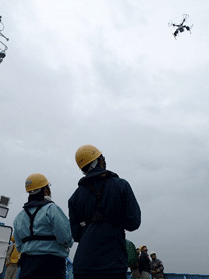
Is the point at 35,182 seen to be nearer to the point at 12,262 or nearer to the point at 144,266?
the point at 12,262

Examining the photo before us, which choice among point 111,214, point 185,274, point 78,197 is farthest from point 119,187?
point 185,274

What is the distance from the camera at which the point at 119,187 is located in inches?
99.0

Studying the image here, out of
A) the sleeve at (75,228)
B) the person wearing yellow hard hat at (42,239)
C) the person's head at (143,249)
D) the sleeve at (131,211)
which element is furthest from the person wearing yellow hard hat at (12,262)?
the sleeve at (131,211)

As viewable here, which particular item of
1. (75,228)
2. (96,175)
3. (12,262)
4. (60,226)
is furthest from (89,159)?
(12,262)

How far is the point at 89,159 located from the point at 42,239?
41.7 inches

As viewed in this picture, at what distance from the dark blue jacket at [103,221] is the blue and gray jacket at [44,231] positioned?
50 centimetres

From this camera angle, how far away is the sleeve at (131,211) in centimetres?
245

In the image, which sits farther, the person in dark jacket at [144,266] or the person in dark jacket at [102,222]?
the person in dark jacket at [144,266]

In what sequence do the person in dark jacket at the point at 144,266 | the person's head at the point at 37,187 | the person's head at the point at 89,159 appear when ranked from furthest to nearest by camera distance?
the person in dark jacket at the point at 144,266 < the person's head at the point at 37,187 < the person's head at the point at 89,159

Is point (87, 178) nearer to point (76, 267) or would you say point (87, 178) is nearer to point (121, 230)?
point (121, 230)

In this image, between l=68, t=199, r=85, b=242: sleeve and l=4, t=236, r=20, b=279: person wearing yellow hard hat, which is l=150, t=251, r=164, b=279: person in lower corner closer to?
l=4, t=236, r=20, b=279: person wearing yellow hard hat

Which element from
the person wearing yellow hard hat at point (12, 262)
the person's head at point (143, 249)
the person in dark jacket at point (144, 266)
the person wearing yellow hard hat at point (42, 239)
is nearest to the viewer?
the person wearing yellow hard hat at point (42, 239)

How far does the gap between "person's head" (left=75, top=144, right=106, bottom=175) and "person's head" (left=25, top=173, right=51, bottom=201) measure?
36.1 inches

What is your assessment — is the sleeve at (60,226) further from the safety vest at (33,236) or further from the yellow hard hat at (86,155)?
the yellow hard hat at (86,155)
